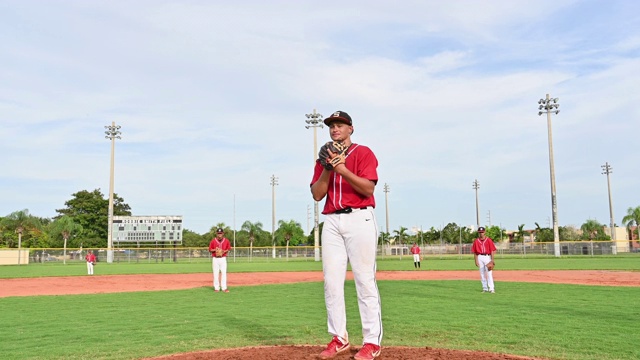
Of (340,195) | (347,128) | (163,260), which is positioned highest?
(347,128)

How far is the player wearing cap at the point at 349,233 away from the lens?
4832mm

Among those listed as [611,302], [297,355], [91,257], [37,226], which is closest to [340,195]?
[297,355]

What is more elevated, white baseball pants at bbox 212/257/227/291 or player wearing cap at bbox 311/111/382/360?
player wearing cap at bbox 311/111/382/360

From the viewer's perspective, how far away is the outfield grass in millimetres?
6992

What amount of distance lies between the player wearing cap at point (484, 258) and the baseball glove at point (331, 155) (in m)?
11.7

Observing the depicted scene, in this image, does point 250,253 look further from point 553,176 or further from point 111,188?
point 553,176

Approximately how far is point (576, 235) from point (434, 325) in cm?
9205

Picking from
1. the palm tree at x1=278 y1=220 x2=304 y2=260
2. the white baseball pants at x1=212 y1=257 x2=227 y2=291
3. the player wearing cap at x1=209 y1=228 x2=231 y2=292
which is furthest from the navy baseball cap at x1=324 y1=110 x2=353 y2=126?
the palm tree at x1=278 y1=220 x2=304 y2=260

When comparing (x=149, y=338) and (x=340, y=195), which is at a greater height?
(x=340, y=195)

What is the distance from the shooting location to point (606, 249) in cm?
5150

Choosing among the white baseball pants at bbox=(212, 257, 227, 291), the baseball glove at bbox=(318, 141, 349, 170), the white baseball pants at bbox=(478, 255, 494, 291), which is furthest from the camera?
the white baseball pants at bbox=(212, 257, 227, 291)

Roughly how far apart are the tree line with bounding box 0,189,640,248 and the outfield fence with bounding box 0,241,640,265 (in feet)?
36.3

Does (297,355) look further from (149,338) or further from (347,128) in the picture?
(149,338)

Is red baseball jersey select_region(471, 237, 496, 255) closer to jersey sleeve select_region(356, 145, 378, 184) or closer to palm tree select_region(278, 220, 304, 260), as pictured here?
jersey sleeve select_region(356, 145, 378, 184)
